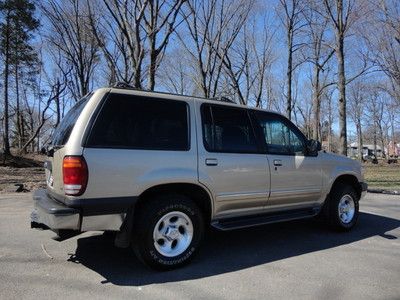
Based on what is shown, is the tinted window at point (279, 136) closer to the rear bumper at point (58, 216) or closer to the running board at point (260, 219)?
the running board at point (260, 219)

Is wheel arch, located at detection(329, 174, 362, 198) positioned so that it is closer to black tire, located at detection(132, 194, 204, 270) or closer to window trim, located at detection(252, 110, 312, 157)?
window trim, located at detection(252, 110, 312, 157)

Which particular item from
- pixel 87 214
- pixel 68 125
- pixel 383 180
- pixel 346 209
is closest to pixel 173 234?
pixel 87 214

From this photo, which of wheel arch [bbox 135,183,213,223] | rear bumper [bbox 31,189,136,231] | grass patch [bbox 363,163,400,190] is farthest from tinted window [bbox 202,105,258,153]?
grass patch [bbox 363,163,400,190]

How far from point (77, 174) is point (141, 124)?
94 centimetres

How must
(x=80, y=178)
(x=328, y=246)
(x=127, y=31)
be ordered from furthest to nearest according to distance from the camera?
(x=127, y=31), (x=328, y=246), (x=80, y=178)

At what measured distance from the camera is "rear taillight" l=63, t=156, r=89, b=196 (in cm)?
453

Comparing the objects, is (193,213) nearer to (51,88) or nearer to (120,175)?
(120,175)

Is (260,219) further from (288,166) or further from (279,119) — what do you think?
(279,119)

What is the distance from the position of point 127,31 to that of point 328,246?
10.2m

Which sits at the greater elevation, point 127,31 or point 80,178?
point 127,31

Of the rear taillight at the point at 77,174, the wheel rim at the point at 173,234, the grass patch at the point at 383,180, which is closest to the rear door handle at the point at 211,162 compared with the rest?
the wheel rim at the point at 173,234

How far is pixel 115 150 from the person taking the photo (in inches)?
185

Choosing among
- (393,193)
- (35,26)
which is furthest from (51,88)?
(393,193)

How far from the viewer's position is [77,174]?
4527 millimetres
